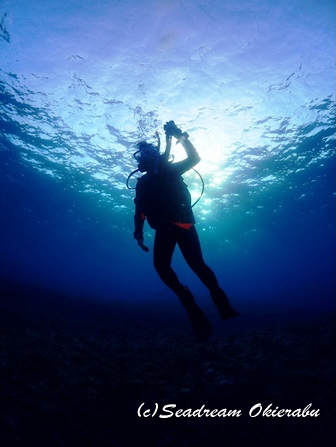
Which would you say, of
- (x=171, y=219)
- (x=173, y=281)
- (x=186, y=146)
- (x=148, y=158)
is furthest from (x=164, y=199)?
(x=173, y=281)

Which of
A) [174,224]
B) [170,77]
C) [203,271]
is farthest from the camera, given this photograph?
[170,77]

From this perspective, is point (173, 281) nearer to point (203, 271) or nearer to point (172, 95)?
point (203, 271)

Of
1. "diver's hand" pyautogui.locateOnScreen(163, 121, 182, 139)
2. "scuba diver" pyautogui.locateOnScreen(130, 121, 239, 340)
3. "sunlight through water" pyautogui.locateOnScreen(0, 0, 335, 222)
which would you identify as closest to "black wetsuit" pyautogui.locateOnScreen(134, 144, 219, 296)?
"scuba diver" pyautogui.locateOnScreen(130, 121, 239, 340)

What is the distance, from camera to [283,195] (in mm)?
24250

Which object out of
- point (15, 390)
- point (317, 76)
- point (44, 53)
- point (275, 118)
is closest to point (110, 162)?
point (44, 53)

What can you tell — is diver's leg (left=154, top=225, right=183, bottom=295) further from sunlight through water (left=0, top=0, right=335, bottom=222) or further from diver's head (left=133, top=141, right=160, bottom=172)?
sunlight through water (left=0, top=0, right=335, bottom=222)

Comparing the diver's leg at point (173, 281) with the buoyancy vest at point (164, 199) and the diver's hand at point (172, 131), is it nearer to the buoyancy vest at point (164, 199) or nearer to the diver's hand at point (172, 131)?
the buoyancy vest at point (164, 199)

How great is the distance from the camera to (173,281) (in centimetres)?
417

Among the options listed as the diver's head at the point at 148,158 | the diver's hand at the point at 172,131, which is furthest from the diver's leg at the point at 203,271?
the diver's hand at the point at 172,131

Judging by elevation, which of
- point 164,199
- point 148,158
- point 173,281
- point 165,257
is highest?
point 148,158

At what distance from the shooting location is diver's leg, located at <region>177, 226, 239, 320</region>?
395 cm

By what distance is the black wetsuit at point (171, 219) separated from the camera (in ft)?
13.7

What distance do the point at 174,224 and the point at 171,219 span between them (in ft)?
0.31

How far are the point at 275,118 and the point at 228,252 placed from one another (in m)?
42.4
